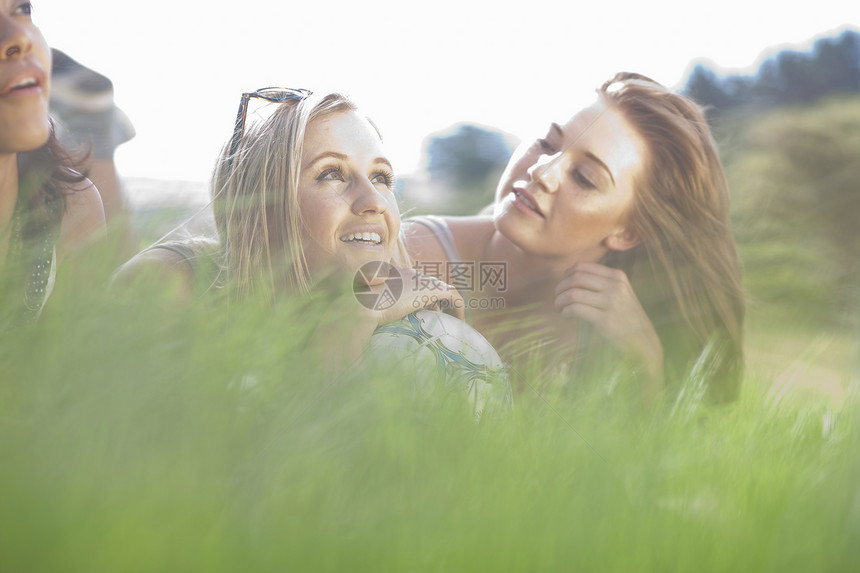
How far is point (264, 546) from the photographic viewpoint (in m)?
0.63

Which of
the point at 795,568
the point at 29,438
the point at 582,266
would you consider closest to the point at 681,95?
the point at 582,266

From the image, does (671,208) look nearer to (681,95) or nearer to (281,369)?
(681,95)

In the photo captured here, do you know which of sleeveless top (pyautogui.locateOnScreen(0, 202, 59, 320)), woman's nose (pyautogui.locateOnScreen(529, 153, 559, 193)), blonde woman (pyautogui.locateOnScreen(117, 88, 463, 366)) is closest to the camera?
sleeveless top (pyautogui.locateOnScreen(0, 202, 59, 320))

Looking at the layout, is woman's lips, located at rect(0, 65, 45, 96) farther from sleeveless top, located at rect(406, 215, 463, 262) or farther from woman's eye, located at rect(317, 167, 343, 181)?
sleeveless top, located at rect(406, 215, 463, 262)

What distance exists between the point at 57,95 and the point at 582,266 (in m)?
0.77

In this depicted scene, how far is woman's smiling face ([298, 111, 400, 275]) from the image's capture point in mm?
903

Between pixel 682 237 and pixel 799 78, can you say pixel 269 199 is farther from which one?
pixel 799 78

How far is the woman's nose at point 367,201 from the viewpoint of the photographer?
0.90m

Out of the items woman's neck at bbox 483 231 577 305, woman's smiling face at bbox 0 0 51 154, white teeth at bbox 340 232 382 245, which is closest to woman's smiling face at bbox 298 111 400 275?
white teeth at bbox 340 232 382 245

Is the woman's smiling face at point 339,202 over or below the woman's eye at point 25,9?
below

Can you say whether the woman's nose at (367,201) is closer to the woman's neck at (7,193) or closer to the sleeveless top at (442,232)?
the sleeveless top at (442,232)

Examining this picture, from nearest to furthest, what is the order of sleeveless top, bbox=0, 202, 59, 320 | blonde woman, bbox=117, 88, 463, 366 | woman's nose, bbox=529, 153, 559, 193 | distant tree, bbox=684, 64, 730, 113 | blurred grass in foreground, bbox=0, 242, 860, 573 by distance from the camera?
blurred grass in foreground, bbox=0, 242, 860, 573
sleeveless top, bbox=0, 202, 59, 320
blonde woman, bbox=117, 88, 463, 366
woman's nose, bbox=529, 153, 559, 193
distant tree, bbox=684, 64, 730, 113

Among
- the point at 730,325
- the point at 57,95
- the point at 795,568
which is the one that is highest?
the point at 57,95

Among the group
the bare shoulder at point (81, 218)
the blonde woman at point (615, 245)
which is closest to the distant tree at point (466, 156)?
the blonde woman at point (615, 245)
